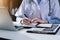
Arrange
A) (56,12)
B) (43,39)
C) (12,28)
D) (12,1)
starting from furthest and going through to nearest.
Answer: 1. (12,1)
2. (56,12)
3. (12,28)
4. (43,39)

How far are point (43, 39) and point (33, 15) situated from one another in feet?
4.35

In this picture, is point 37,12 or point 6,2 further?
point 6,2

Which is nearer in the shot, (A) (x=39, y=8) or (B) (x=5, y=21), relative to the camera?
(B) (x=5, y=21)

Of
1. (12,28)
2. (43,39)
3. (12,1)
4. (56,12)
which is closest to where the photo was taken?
(43,39)

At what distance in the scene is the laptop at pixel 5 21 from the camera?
40.5 inches

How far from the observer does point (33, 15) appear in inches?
84.0

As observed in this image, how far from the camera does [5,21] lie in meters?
1.04

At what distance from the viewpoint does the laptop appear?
1028mm

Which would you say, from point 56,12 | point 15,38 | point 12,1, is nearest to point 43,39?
point 15,38

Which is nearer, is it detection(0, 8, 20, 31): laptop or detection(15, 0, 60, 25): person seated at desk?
detection(0, 8, 20, 31): laptop

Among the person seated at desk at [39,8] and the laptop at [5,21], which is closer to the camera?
the laptop at [5,21]

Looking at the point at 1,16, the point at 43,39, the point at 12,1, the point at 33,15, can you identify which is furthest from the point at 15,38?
the point at 12,1

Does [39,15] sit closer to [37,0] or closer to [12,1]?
[37,0]

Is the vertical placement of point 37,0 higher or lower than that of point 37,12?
higher
